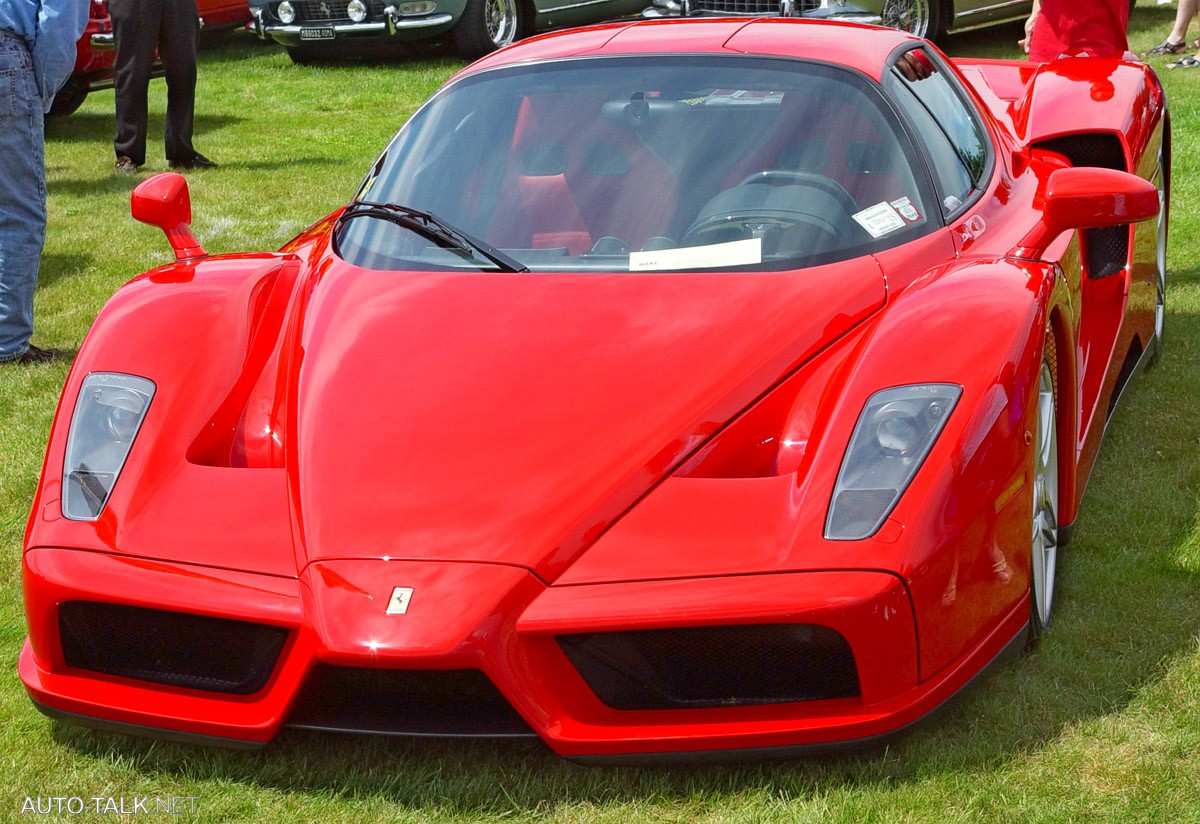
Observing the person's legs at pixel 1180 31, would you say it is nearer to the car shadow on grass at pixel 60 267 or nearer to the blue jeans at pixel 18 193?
the car shadow on grass at pixel 60 267

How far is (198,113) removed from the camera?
11.4 meters

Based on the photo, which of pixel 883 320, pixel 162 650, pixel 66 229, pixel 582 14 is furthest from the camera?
pixel 582 14

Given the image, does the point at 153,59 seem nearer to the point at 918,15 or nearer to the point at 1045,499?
the point at 918,15

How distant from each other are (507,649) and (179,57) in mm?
7587

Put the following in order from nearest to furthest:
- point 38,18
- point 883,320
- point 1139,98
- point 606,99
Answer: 1. point 883,320
2. point 606,99
3. point 1139,98
4. point 38,18

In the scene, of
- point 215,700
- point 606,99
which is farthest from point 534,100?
point 215,700

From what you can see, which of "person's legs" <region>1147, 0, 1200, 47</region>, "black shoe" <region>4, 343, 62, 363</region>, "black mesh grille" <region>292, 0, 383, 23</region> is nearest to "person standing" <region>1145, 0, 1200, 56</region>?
"person's legs" <region>1147, 0, 1200, 47</region>

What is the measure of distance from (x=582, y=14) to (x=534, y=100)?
29.1 feet

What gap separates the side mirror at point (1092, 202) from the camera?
3.48 meters

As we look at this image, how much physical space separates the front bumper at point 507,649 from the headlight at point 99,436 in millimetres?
281

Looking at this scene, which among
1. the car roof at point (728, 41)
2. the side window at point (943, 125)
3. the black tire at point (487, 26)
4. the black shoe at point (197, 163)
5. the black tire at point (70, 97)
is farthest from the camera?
the black tire at point (487, 26)

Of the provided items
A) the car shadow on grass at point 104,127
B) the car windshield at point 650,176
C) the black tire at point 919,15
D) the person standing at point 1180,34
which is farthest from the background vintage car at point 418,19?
the car windshield at point 650,176

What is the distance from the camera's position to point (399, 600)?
8.38 feet

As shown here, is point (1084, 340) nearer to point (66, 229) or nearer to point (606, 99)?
point (606, 99)
